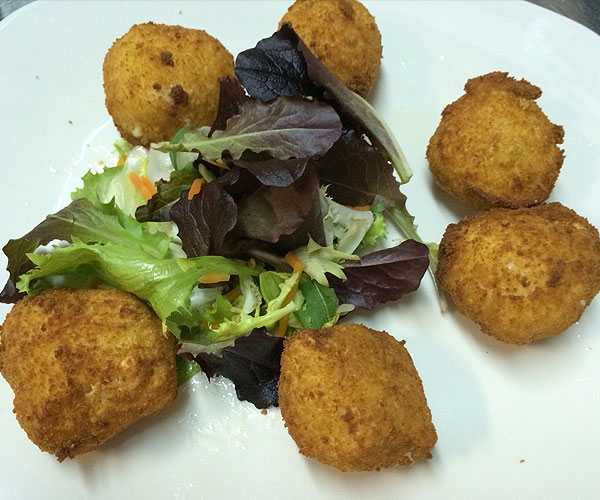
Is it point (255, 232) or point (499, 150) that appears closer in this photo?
point (255, 232)

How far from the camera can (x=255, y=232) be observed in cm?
194

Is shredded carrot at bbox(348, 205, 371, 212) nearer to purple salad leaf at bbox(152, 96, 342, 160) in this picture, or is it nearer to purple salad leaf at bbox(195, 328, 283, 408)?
purple salad leaf at bbox(152, 96, 342, 160)

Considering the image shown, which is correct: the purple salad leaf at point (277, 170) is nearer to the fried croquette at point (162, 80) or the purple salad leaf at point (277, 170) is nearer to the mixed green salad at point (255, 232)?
the mixed green salad at point (255, 232)

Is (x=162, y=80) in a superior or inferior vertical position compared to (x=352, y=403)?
superior

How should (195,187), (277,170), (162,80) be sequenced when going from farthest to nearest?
(162,80) < (195,187) < (277,170)

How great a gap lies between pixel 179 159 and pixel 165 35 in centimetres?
48

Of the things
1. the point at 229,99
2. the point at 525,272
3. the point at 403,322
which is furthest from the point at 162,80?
the point at 525,272

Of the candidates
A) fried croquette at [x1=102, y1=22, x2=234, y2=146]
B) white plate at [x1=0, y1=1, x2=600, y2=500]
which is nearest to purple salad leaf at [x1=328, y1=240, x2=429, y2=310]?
white plate at [x1=0, y1=1, x2=600, y2=500]

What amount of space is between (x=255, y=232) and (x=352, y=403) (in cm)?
63

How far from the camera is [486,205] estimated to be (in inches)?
85.8

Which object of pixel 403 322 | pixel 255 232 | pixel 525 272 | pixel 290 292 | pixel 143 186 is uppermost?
pixel 143 186

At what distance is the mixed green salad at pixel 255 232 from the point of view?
187cm

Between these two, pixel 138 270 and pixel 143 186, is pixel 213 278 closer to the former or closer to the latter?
pixel 138 270

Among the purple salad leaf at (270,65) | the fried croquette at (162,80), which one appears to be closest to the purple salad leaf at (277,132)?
the purple salad leaf at (270,65)
